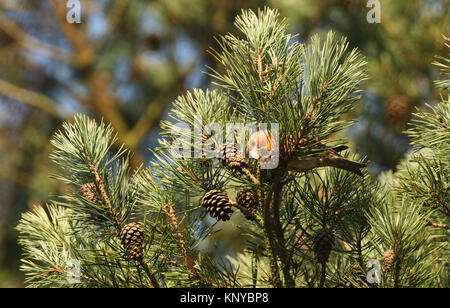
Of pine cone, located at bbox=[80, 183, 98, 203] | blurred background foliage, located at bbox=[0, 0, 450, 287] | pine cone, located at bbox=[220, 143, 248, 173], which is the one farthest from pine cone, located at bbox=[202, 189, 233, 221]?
blurred background foliage, located at bbox=[0, 0, 450, 287]

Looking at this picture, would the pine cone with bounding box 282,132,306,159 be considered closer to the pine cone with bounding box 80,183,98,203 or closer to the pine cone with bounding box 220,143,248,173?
the pine cone with bounding box 220,143,248,173

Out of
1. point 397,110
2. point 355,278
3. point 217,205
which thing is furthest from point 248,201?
point 397,110

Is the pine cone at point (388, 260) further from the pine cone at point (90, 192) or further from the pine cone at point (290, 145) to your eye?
the pine cone at point (90, 192)

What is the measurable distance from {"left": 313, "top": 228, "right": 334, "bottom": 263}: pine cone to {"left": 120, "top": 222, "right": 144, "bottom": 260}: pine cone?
8.0 inches

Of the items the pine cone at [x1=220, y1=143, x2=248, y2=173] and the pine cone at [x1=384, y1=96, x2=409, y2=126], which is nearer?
the pine cone at [x1=220, y1=143, x2=248, y2=173]

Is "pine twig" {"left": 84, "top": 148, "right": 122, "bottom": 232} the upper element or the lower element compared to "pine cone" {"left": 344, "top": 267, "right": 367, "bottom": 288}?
upper

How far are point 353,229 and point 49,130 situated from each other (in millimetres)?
2485

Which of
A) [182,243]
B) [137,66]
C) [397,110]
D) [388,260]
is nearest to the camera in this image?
[388,260]

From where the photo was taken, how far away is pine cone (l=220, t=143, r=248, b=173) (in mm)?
592

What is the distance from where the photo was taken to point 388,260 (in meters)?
0.56

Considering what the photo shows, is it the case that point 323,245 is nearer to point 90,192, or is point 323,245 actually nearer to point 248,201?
point 248,201

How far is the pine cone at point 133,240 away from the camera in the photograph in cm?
60

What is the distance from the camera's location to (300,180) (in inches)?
30.0

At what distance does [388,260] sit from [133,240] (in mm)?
290
